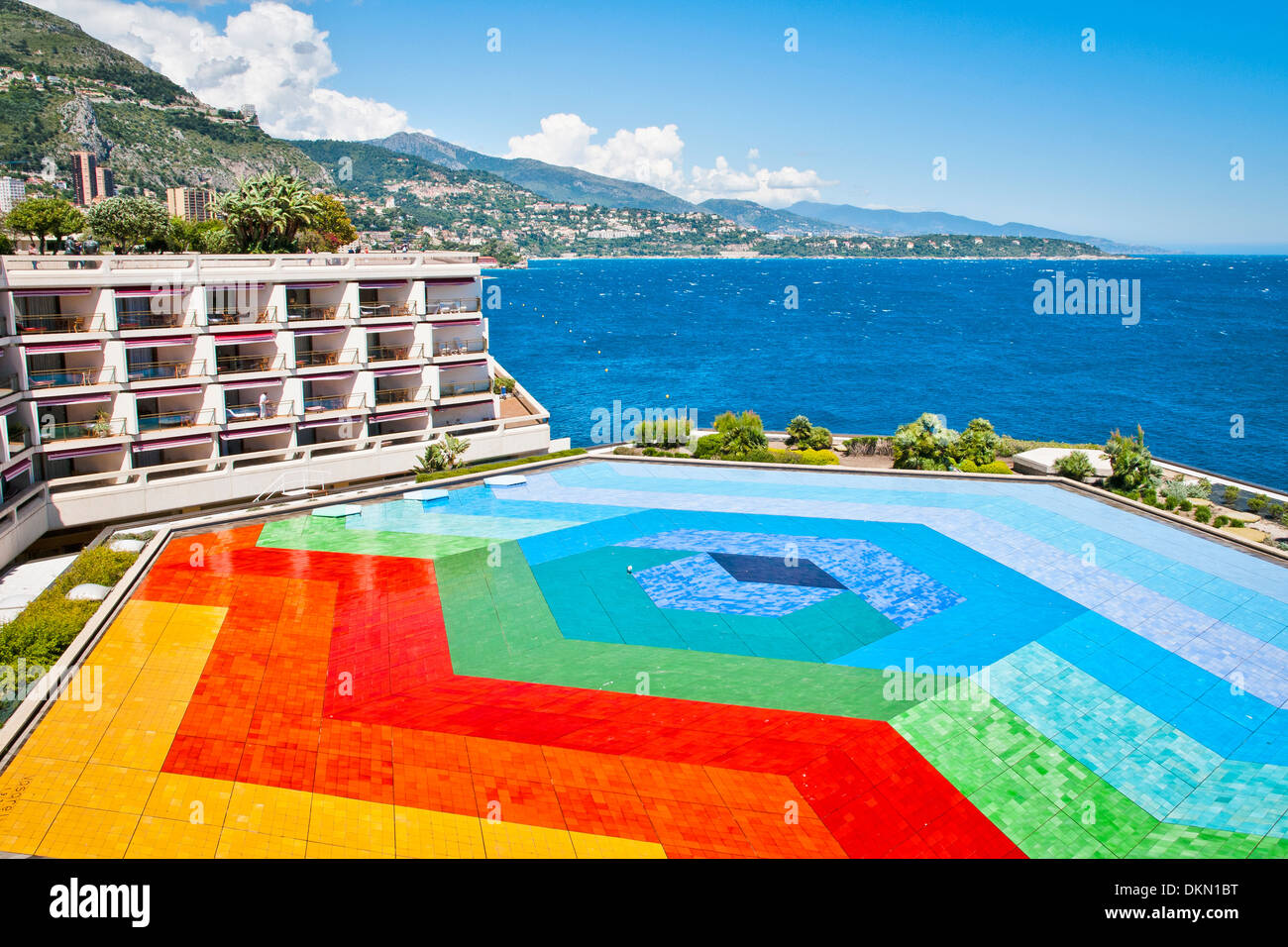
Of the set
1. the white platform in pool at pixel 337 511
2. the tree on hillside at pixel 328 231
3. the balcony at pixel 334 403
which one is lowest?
the white platform in pool at pixel 337 511

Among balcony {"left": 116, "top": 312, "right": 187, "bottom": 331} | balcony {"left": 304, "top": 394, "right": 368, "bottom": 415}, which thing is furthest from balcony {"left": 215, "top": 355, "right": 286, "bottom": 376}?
balcony {"left": 304, "top": 394, "right": 368, "bottom": 415}

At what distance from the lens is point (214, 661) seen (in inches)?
842

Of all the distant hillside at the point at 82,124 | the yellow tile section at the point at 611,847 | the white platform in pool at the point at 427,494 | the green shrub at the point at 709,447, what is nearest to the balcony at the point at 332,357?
the white platform in pool at the point at 427,494

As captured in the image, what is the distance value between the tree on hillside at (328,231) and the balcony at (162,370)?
57.6 ft

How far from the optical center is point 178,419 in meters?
40.7

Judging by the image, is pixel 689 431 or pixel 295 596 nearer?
pixel 295 596

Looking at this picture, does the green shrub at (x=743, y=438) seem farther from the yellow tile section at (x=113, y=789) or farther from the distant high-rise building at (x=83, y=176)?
the distant high-rise building at (x=83, y=176)

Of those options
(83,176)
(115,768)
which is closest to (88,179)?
(83,176)

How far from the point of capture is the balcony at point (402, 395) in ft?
153

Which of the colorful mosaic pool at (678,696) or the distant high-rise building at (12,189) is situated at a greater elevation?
the distant high-rise building at (12,189)

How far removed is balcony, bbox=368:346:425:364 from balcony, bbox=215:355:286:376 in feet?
16.2
